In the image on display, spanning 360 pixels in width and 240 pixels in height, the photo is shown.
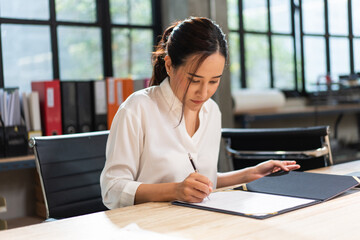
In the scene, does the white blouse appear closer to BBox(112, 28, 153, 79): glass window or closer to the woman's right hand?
the woman's right hand

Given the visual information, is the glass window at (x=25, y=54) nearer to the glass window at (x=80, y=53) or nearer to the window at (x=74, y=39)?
the window at (x=74, y=39)

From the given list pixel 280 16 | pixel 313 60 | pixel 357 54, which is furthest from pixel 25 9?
pixel 357 54

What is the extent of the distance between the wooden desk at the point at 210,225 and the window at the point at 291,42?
3.41 metres

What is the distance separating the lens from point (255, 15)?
14.8 ft

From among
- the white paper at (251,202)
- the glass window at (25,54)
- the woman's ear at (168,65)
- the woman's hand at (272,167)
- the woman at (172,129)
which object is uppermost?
the glass window at (25,54)

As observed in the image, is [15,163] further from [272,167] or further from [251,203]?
[251,203]

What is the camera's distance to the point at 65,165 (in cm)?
144

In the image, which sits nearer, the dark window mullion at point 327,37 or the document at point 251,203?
the document at point 251,203

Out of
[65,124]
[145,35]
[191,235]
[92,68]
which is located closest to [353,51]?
[145,35]

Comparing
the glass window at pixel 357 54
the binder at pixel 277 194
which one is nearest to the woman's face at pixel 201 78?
the binder at pixel 277 194

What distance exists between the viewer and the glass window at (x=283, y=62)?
187 inches

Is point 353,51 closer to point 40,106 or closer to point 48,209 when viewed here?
point 40,106

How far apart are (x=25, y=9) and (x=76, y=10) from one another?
357mm

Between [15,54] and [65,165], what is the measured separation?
1734mm
